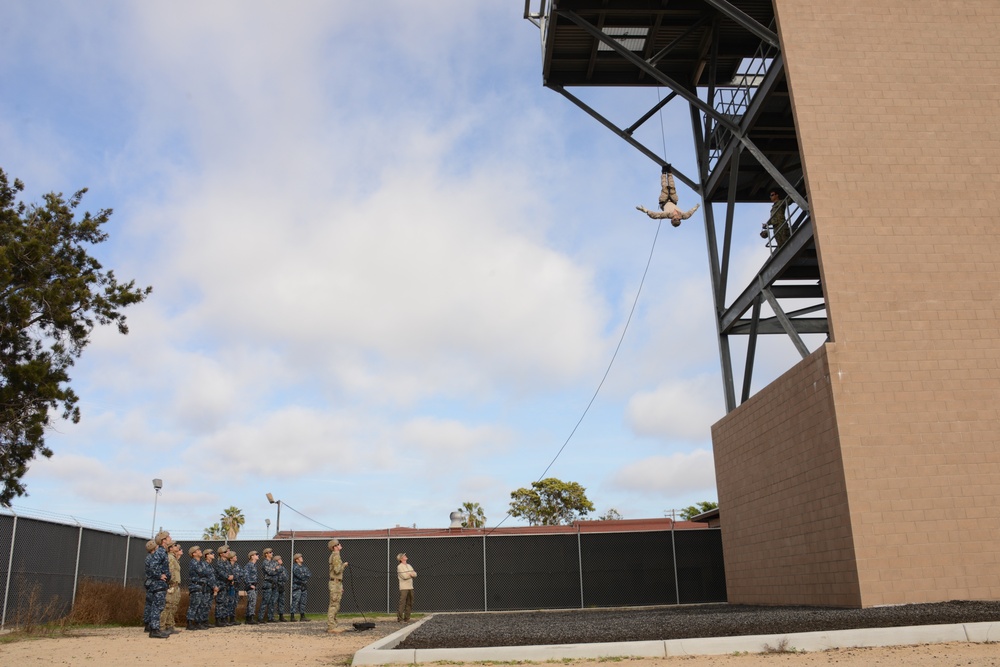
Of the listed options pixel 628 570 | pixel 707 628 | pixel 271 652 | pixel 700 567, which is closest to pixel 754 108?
pixel 707 628

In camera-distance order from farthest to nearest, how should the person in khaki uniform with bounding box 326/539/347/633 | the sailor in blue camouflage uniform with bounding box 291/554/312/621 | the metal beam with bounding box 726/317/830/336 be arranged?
the sailor in blue camouflage uniform with bounding box 291/554/312/621 < the metal beam with bounding box 726/317/830/336 < the person in khaki uniform with bounding box 326/539/347/633

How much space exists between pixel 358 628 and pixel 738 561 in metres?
8.74

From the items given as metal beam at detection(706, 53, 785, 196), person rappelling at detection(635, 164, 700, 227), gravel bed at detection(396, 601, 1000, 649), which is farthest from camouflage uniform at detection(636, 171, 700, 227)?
gravel bed at detection(396, 601, 1000, 649)

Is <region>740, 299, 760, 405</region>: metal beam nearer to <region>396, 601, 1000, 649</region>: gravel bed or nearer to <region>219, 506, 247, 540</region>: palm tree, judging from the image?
<region>396, 601, 1000, 649</region>: gravel bed

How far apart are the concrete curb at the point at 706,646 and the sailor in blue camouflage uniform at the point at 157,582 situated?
617cm

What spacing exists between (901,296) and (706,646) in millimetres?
8200

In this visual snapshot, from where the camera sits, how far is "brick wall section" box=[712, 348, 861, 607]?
1298 centimetres

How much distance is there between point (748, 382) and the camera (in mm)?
18109

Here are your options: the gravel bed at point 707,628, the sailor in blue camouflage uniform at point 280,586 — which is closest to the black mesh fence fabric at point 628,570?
the sailor in blue camouflage uniform at point 280,586

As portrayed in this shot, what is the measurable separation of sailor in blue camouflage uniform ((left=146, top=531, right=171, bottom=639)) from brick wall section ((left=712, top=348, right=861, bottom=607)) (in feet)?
35.7

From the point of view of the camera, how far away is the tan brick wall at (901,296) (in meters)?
12.4

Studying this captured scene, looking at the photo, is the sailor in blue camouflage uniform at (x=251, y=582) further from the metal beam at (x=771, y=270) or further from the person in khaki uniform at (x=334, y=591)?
the metal beam at (x=771, y=270)

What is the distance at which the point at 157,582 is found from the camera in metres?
12.8

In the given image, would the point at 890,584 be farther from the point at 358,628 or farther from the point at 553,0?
the point at 553,0
